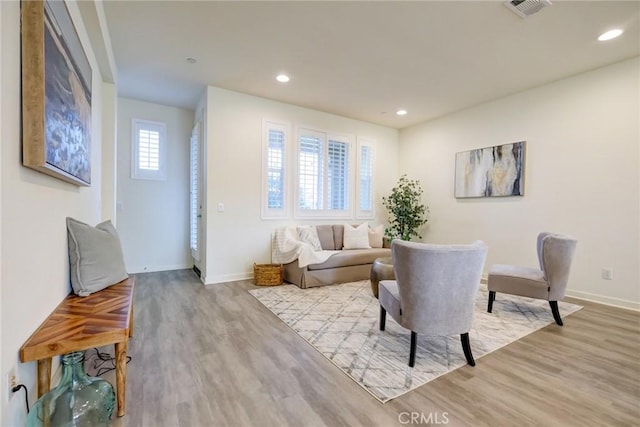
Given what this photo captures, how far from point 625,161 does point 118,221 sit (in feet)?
22.4

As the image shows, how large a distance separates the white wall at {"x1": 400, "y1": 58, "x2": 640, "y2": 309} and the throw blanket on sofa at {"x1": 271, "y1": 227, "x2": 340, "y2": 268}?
265 centimetres

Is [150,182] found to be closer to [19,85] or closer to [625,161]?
[19,85]

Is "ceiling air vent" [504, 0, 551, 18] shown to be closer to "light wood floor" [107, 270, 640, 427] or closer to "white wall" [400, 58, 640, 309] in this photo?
"white wall" [400, 58, 640, 309]

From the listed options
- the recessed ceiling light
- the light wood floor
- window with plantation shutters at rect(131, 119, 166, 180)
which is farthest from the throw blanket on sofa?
the recessed ceiling light

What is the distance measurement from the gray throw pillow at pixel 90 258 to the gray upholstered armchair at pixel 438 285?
2008 mm

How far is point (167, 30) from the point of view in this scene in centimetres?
276

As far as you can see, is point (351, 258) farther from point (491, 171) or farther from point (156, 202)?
point (156, 202)

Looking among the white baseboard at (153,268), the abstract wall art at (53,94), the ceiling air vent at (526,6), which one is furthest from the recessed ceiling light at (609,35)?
the white baseboard at (153,268)

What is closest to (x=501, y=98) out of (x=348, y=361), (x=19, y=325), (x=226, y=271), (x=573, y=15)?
(x=573, y=15)

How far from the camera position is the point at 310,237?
446cm

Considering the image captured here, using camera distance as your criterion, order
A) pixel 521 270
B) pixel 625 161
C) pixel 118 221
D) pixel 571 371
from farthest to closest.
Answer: pixel 118 221
pixel 625 161
pixel 521 270
pixel 571 371

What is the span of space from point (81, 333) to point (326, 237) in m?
3.65

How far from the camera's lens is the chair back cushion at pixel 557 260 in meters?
2.72

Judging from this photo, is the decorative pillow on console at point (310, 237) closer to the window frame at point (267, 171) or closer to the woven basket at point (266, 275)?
the window frame at point (267, 171)
